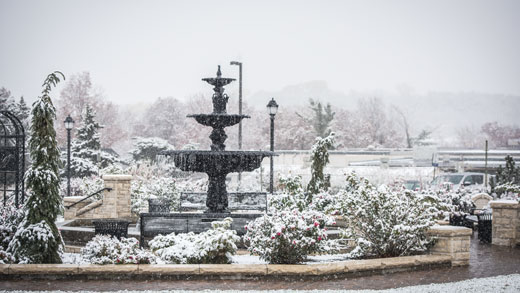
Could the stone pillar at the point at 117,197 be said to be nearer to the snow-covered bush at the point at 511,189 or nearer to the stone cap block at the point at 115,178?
the stone cap block at the point at 115,178

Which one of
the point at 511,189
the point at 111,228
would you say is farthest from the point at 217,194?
the point at 511,189

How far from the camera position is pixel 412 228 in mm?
10328

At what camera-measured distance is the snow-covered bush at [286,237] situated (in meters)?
9.70

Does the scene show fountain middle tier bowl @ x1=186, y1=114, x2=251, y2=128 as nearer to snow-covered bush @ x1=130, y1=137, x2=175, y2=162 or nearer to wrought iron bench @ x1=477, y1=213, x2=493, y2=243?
wrought iron bench @ x1=477, y1=213, x2=493, y2=243

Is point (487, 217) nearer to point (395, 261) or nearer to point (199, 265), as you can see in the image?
point (395, 261)

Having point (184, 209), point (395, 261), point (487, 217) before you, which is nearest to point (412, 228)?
point (395, 261)

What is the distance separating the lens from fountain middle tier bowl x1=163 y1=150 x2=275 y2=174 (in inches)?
489

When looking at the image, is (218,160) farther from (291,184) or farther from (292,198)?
(291,184)

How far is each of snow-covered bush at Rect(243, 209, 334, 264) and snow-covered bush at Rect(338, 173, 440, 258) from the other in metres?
0.95

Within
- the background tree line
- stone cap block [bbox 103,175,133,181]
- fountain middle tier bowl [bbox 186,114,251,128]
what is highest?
the background tree line

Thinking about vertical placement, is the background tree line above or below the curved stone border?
above

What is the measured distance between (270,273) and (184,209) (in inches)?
320

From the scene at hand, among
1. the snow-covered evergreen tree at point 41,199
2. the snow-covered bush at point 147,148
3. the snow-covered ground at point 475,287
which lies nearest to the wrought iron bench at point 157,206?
the snow-covered evergreen tree at point 41,199

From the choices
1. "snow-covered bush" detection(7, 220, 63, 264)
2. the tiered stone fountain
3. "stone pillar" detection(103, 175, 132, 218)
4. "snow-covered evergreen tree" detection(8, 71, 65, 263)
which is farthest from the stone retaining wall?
"snow-covered bush" detection(7, 220, 63, 264)
